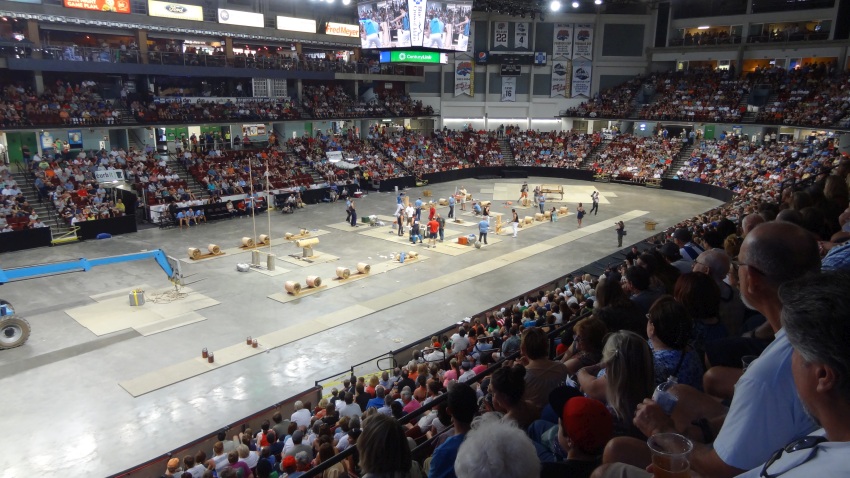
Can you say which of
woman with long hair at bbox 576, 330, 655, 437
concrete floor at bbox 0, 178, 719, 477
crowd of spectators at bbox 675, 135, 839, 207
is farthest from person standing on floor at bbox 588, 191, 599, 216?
woman with long hair at bbox 576, 330, 655, 437

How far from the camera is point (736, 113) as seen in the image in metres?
46.9

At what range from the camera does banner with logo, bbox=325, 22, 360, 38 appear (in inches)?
1811

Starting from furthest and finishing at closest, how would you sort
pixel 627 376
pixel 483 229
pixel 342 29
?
pixel 342 29, pixel 483 229, pixel 627 376

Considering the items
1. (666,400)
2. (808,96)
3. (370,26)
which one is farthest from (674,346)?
(808,96)

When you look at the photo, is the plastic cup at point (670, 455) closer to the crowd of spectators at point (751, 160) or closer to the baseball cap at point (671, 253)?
the baseball cap at point (671, 253)

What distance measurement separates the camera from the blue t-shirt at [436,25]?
29.1m

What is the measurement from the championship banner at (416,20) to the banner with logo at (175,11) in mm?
16867

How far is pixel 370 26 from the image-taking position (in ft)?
99.3

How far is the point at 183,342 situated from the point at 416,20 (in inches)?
768

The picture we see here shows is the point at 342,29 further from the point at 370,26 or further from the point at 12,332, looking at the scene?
the point at 12,332

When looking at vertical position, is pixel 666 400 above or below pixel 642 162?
above

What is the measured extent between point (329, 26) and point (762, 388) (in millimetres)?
47497

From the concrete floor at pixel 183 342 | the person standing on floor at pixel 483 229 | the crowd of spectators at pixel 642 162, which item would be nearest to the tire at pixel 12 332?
the concrete floor at pixel 183 342

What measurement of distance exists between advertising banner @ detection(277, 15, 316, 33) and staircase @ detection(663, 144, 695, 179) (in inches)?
1167
